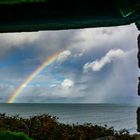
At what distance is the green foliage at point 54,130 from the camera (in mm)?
13709

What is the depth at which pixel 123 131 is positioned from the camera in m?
13.8

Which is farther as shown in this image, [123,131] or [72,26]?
[123,131]

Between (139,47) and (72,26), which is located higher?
(72,26)

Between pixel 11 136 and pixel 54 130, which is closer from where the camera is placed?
Result: pixel 11 136

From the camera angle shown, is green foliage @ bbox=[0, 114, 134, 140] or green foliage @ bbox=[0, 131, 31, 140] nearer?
green foliage @ bbox=[0, 131, 31, 140]

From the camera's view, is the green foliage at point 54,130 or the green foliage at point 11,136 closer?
the green foliage at point 11,136

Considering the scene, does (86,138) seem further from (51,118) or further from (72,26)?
(72,26)

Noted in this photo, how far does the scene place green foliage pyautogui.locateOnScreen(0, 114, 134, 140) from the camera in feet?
45.0

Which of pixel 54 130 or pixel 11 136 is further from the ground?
pixel 54 130

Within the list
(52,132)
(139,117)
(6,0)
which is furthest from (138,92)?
(52,132)

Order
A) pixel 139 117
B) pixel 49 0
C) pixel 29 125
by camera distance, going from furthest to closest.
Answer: pixel 29 125 → pixel 49 0 → pixel 139 117

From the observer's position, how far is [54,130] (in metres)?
14.1

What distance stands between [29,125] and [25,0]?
5.60 metres

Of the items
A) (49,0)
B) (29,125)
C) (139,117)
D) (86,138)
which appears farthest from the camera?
(29,125)
